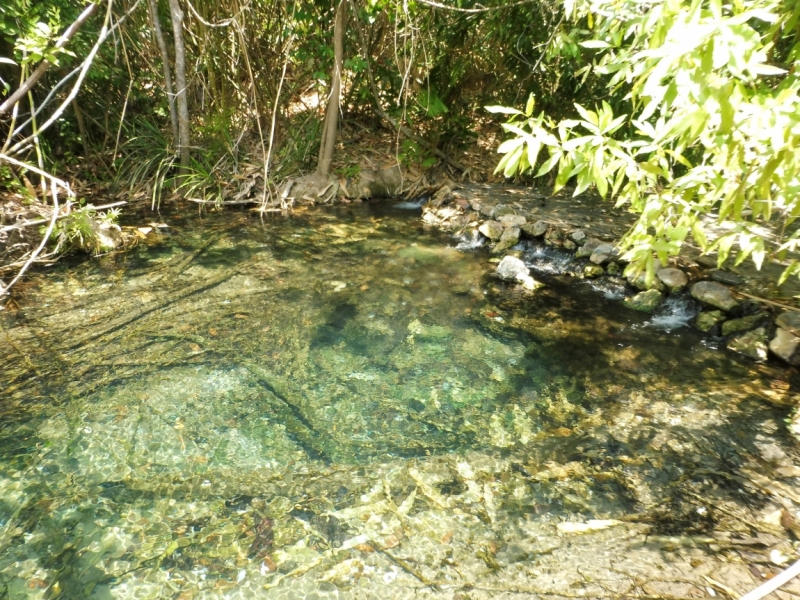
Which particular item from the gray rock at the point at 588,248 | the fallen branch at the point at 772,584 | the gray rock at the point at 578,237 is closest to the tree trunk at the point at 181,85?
the gray rock at the point at 578,237

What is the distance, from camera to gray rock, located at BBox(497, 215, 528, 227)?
5043mm

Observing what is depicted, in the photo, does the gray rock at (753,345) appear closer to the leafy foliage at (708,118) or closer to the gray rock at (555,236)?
the leafy foliage at (708,118)

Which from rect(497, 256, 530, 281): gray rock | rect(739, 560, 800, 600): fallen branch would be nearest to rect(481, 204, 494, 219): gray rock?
rect(497, 256, 530, 281): gray rock

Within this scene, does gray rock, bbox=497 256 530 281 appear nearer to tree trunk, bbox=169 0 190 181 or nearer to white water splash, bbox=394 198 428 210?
white water splash, bbox=394 198 428 210

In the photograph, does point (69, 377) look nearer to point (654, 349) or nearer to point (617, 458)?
point (617, 458)

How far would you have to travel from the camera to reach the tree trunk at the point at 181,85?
17.4ft

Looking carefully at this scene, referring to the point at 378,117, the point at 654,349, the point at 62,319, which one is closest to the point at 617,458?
the point at 654,349

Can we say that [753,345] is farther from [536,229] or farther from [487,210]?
[487,210]

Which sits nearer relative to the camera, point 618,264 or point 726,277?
point 726,277

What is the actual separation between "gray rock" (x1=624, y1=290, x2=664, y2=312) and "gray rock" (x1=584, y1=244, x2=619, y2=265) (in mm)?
516

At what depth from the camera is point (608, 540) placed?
77.7 inches

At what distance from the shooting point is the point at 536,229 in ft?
15.7

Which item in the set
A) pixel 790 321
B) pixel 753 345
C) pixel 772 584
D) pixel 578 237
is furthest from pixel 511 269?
pixel 772 584

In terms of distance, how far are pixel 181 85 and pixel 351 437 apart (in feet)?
16.2
